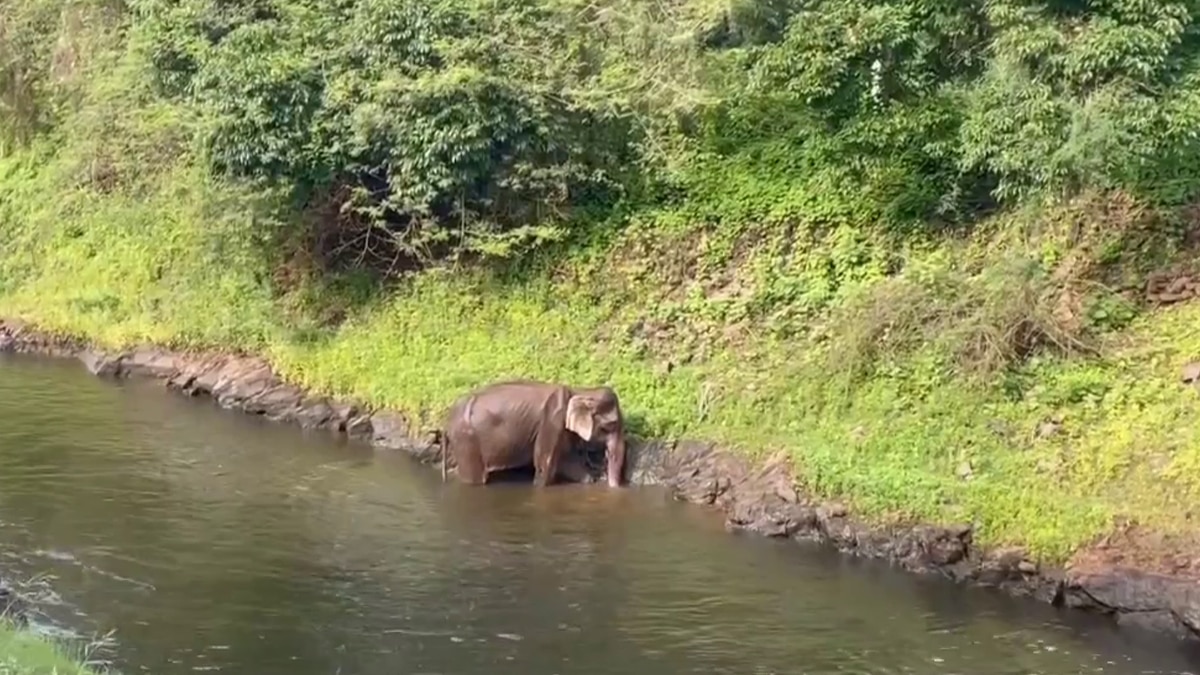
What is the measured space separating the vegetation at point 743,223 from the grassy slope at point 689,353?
5 cm

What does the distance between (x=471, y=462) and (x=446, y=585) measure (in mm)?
4062

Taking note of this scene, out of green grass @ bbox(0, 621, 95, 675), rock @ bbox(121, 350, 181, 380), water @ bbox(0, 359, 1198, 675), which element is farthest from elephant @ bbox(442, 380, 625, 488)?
rock @ bbox(121, 350, 181, 380)

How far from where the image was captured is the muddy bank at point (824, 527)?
45.1ft

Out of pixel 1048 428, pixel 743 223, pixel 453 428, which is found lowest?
pixel 453 428

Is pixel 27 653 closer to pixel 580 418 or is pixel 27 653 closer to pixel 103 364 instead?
pixel 580 418

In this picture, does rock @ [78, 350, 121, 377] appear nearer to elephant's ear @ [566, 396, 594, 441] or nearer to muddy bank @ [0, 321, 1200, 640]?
muddy bank @ [0, 321, 1200, 640]

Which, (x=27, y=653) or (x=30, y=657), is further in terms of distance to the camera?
(x=27, y=653)

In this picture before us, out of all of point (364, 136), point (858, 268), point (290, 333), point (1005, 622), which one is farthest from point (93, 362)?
point (1005, 622)

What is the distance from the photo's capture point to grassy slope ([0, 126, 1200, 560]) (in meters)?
15.5

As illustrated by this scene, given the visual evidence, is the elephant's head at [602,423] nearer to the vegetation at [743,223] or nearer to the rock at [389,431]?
Answer: the vegetation at [743,223]

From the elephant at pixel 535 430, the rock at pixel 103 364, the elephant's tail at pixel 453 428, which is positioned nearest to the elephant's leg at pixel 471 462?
the elephant at pixel 535 430

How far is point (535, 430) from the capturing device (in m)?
18.5

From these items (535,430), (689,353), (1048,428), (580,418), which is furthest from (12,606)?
(1048,428)

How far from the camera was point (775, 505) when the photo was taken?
54.4 ft
